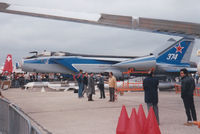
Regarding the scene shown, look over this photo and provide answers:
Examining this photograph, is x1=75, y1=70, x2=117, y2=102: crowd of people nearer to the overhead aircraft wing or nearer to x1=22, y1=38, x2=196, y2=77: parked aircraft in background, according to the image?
the overhead aircraft wing

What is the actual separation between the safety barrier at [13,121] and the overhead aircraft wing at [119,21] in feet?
7.72

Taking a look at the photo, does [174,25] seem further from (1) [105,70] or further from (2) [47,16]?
(1) [105,70]

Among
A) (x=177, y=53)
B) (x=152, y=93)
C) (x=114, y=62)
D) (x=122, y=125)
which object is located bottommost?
(x=122, y=125)

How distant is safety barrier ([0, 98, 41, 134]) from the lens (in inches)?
142

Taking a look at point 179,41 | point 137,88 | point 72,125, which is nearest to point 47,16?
point 72,125

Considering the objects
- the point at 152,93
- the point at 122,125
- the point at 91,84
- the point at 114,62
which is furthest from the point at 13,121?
the point at 114,62

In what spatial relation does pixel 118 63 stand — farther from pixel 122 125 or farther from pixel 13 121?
pixel 13 121

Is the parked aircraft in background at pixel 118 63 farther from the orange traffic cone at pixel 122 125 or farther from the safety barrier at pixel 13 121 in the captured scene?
the orange traffic cone at pixel 122 125

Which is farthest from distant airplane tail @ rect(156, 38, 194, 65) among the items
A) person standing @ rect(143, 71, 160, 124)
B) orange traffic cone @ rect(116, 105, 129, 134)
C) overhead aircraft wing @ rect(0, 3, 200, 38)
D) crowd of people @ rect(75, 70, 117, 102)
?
orange traffic cone @ rect(116, 105, 129, 134)

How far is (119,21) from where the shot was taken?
7.36 metres

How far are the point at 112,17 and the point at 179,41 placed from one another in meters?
19.1

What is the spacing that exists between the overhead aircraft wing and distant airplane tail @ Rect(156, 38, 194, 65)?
15371 mm

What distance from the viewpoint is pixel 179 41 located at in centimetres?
2452

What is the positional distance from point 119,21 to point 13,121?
418 cm
